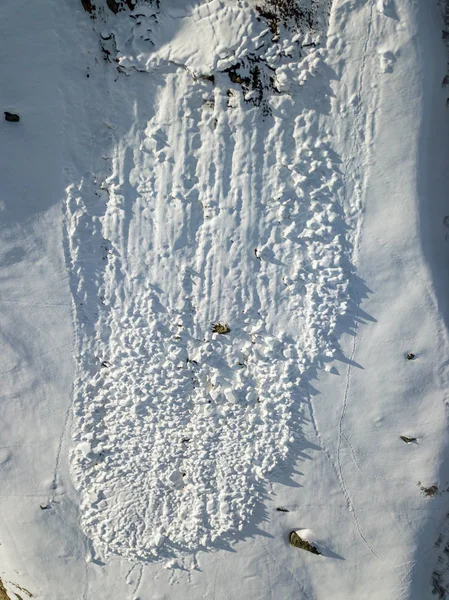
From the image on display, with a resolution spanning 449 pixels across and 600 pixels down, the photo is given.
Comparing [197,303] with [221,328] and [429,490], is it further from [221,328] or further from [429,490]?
[429,490]

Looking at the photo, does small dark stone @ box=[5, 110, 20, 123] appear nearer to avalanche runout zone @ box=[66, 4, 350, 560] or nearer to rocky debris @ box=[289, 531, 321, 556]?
avalanche runout zone @ box=[66, 4, 350, 560]

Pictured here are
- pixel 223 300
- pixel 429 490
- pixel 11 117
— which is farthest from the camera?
pixel 429 490

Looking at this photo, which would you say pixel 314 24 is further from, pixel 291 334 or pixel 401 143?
pixel 291 334

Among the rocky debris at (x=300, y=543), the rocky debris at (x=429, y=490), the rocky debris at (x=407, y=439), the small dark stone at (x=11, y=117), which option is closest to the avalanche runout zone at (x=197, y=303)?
the rocky debris at (x=300, y=543)

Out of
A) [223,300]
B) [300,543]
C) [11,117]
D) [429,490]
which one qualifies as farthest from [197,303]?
[429,490]

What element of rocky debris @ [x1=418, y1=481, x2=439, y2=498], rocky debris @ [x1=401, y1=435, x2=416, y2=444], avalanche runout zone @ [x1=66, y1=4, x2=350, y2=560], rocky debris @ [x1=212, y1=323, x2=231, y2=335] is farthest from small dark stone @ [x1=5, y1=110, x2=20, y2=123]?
rocky debris @ [x1=418, y1=481, x2=439, y2=498]

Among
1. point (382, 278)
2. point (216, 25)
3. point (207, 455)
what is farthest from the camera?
point (207, 455)

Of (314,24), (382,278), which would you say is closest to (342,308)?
(382,278)
